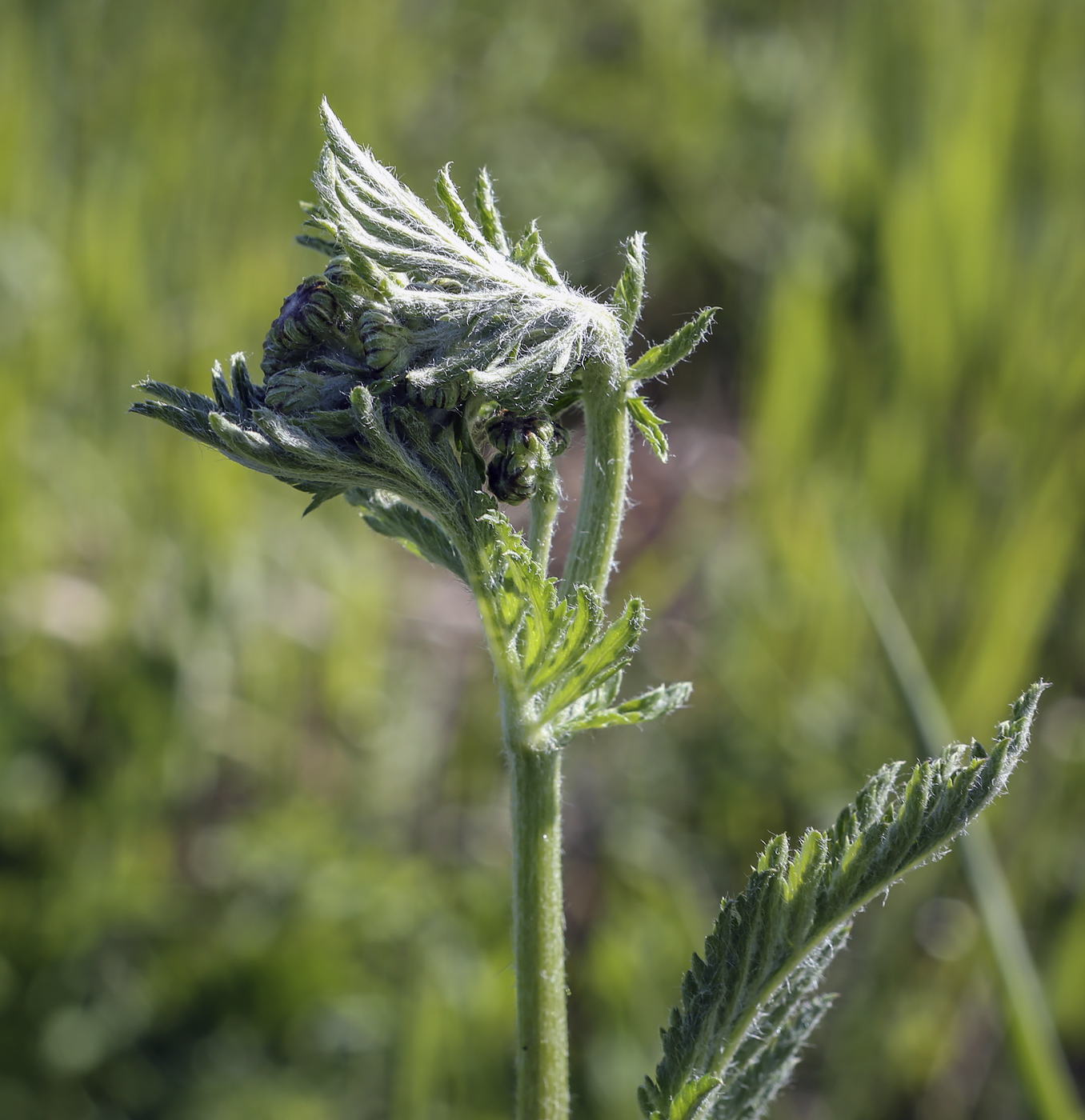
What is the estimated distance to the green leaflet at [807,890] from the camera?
101 cm

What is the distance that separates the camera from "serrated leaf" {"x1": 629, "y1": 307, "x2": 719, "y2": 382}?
1.09 meters

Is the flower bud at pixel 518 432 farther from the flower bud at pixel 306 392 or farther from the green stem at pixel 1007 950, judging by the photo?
the green stem at pixel 1007 950

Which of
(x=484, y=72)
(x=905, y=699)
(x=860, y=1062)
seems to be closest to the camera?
(x=905, y=699)

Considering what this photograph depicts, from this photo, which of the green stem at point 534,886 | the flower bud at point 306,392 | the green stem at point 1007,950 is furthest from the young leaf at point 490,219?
the green stem at point 1007,950

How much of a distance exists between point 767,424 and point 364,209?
2.73 metres

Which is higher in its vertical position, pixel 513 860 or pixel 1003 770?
pixel 513 860

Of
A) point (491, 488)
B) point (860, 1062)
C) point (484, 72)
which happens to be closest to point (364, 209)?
point (491, 488)

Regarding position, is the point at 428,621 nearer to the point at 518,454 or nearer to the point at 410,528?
the point at 410,528

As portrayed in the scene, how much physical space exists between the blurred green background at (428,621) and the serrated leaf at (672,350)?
167 centimetres

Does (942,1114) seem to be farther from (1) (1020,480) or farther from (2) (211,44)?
(2) (211,44)

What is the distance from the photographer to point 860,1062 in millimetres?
2834

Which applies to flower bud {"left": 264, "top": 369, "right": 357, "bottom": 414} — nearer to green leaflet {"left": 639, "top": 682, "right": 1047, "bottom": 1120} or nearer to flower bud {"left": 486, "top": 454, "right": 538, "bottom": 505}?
flower bud {"left": 486, "top": 454, "right": 538, "bottom": 505}

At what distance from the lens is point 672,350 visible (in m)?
1.09

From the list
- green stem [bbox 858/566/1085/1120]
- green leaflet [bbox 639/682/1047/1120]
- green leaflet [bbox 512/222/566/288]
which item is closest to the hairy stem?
green leaflet [bbox 639/682/1047/1120]
